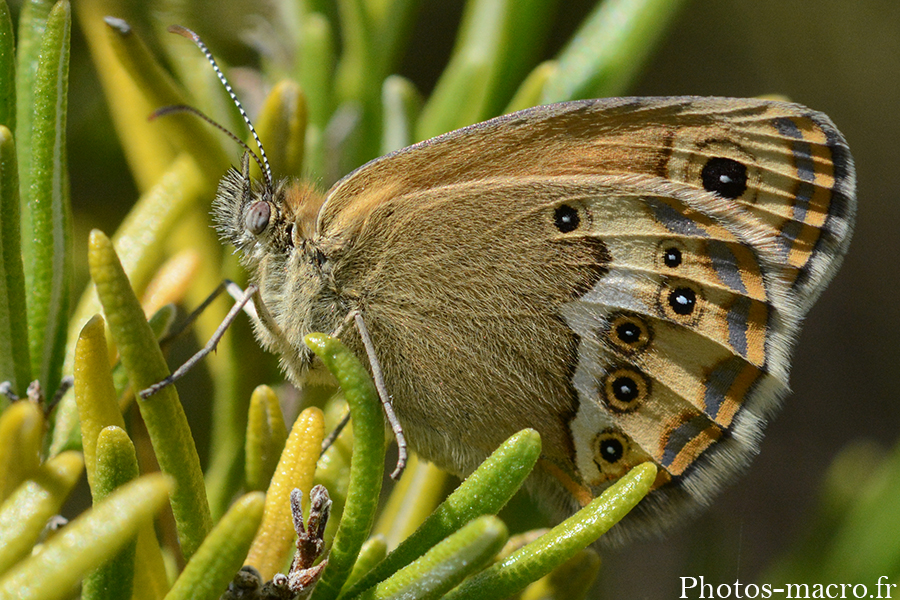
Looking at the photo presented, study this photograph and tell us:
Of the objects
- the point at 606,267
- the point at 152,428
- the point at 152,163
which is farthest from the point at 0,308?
the point at 606,267

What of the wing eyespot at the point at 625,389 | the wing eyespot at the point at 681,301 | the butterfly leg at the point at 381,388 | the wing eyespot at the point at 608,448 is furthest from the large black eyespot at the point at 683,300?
the butterfly leg at the point at 381,388

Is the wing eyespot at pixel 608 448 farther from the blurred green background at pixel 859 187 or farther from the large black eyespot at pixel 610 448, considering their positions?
the blurred green background at pixel 859 187

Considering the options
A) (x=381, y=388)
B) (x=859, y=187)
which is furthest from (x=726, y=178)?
(x=859, y=187)

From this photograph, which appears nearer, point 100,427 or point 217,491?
point 100,427

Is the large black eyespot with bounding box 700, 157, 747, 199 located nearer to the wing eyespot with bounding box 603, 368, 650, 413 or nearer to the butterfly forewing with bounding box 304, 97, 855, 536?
the butterfly forewing with bounding box 304, 97, 855, 536

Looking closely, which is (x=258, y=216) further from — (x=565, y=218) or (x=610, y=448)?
(x=610, y=448)

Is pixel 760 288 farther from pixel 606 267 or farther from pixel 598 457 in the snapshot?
pixel 598 457

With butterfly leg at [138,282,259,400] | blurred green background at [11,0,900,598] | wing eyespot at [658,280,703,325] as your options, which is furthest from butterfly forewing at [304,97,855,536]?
blurred green background at [11,0,900,598]
